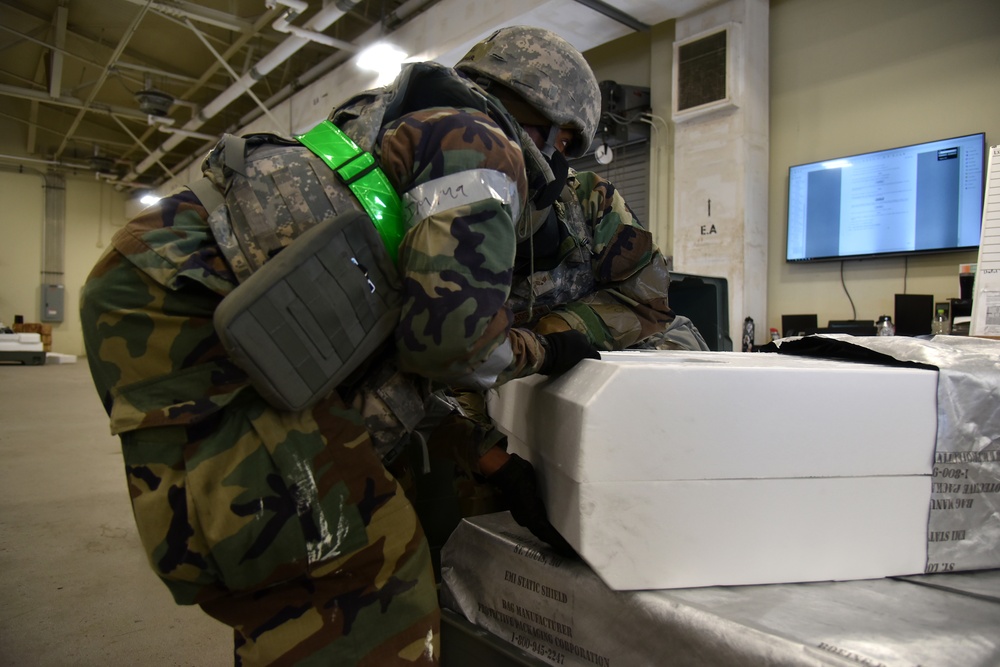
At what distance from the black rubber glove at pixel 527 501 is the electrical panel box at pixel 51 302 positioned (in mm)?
12169

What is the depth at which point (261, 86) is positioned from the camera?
7.09m

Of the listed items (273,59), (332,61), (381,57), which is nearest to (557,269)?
(381,57)

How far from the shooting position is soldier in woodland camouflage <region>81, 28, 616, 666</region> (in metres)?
0.78

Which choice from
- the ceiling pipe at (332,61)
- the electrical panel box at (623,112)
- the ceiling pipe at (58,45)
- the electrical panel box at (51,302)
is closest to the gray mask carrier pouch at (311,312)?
the electrical panel box at (623,112)

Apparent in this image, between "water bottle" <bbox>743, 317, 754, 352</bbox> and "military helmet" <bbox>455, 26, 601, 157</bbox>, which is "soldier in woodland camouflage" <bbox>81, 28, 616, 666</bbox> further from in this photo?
"water bottle" <bbox>743, 317, 754, 352</bbox>

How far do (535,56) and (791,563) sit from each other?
95 cm

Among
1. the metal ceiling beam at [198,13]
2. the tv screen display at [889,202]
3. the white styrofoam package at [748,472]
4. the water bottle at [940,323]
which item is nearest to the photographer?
the white styrofoam package at [748,472]

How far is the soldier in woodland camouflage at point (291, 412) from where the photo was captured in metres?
0.78

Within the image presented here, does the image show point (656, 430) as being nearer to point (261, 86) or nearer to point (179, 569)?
point (179, 569)

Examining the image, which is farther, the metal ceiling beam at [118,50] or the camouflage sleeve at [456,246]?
the metal ceiling beam at [118,50]

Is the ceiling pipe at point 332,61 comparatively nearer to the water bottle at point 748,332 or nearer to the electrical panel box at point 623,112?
the electrical panel box at point 623,112

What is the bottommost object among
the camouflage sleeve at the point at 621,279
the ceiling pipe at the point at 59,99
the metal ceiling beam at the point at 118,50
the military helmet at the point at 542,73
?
the camouflage sleeve at the point at 621,279

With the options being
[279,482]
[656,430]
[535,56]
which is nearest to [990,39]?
[535,56]

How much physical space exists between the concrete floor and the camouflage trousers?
2.31 feet
